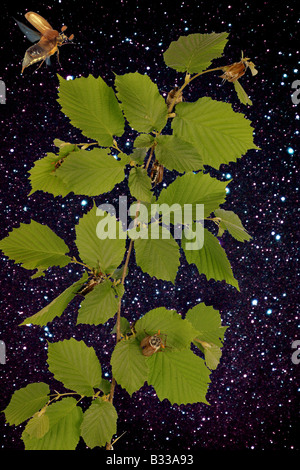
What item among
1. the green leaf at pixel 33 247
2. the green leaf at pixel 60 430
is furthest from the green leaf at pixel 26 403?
the green leaf at pixel 33 247

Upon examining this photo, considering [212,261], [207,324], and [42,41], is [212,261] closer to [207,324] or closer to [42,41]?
[207,324]

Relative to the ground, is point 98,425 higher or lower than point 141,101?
lower

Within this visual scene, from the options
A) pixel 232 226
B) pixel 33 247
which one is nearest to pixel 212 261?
pixel 232 226

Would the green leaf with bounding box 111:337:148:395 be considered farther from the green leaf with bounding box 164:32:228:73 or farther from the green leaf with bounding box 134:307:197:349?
the green leaf with bounding box 164:32:228:73

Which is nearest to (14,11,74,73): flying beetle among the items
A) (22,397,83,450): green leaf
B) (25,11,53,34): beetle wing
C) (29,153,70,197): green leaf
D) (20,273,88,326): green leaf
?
(25,11,53,34): beetle wing

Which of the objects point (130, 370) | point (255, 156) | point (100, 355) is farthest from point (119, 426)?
point (255, 156)

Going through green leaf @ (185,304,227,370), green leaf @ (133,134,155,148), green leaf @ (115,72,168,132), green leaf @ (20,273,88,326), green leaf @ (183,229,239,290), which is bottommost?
green leaf @ (20,273,88,326)
